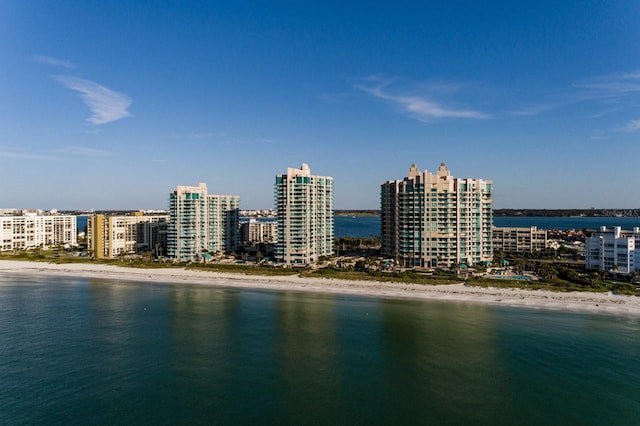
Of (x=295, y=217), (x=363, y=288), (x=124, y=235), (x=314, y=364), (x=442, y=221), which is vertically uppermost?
(x=295, y=217)

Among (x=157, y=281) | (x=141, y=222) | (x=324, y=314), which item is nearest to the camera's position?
(x=324, y=314)

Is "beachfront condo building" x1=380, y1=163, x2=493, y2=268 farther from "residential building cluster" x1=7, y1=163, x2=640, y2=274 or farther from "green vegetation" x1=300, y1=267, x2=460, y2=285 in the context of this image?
"green vegetation" x1=300, y1=267, x2=460, y2=285

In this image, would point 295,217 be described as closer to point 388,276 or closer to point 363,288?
point 388,276

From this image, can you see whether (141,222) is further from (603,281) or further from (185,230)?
(603,281)

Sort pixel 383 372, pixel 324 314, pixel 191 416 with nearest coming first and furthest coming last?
pixel 191 416, pixel 383 372, pixel 324 314

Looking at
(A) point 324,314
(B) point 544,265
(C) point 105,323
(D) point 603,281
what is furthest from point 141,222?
(D) point 603,281

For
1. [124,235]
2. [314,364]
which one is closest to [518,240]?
[314,364]

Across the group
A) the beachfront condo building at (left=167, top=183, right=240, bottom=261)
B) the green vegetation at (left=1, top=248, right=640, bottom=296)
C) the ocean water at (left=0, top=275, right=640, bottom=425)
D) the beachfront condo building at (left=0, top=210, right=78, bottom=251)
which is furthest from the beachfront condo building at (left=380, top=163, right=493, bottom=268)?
the beachfront condo building at (left=0, top=210, right=78, bottom=251)
